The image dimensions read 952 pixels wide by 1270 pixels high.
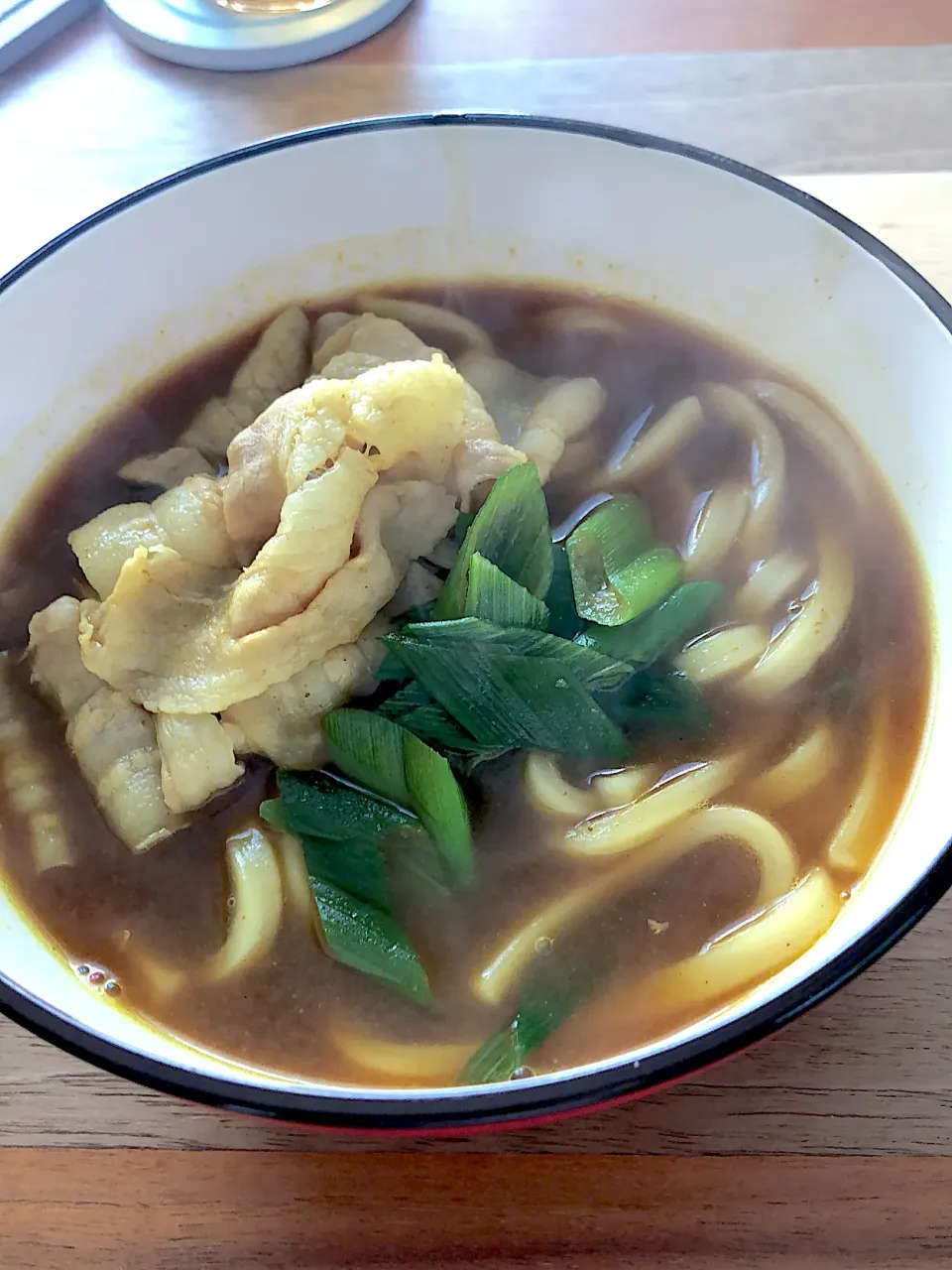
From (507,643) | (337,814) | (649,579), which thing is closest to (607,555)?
(649,579)

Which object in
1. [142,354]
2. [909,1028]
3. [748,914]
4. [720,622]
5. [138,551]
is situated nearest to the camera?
[909,1028]

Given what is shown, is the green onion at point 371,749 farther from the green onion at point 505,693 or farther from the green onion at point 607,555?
the green onion at point 607,555

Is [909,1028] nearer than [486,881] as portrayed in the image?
Yes

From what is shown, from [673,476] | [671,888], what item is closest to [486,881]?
[671,888]

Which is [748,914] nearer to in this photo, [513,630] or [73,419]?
[513,630]

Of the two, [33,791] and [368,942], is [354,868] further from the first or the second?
[33,791]

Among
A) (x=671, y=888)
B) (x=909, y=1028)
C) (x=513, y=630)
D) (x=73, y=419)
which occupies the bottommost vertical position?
(x=909, y=1028)

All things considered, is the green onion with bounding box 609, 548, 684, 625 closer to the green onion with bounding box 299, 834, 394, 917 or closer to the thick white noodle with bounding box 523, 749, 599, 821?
the thick white noodle with bounding box 523, 749, 599, 821
